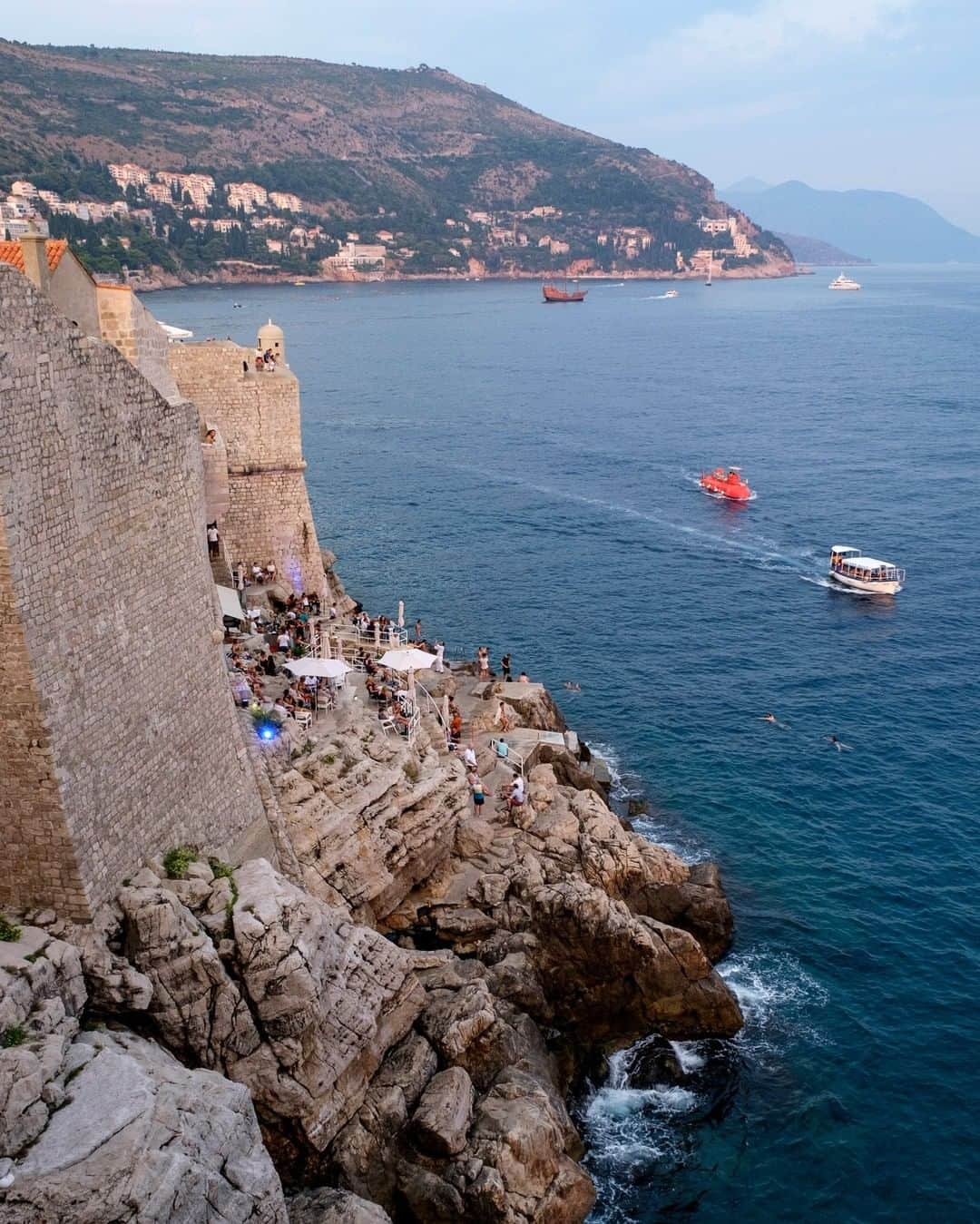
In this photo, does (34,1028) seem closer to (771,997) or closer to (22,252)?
(22,252)

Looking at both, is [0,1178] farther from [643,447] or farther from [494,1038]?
[643,447]

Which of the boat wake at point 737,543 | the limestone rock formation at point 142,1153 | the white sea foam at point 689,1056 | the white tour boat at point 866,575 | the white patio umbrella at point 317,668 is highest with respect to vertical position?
the white patio umbrella at point 317,668

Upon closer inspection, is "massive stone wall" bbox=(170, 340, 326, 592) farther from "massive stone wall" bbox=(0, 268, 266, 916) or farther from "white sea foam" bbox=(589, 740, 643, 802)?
"massive stone wall" bbox=(0, 268, 266, 916)

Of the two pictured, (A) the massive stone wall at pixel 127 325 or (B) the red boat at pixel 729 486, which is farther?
(B) the red boat at pixel 729 486

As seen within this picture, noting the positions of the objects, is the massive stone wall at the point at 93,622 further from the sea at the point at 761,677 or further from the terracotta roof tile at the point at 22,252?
the sea at the point at 761,677

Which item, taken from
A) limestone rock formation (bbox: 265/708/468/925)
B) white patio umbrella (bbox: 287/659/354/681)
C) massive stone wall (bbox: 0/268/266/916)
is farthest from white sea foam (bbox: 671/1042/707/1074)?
massive stone wall (bbox: 0/268/266/916)

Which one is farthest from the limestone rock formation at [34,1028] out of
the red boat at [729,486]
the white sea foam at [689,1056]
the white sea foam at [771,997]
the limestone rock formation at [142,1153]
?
the red boat at [729,486]
